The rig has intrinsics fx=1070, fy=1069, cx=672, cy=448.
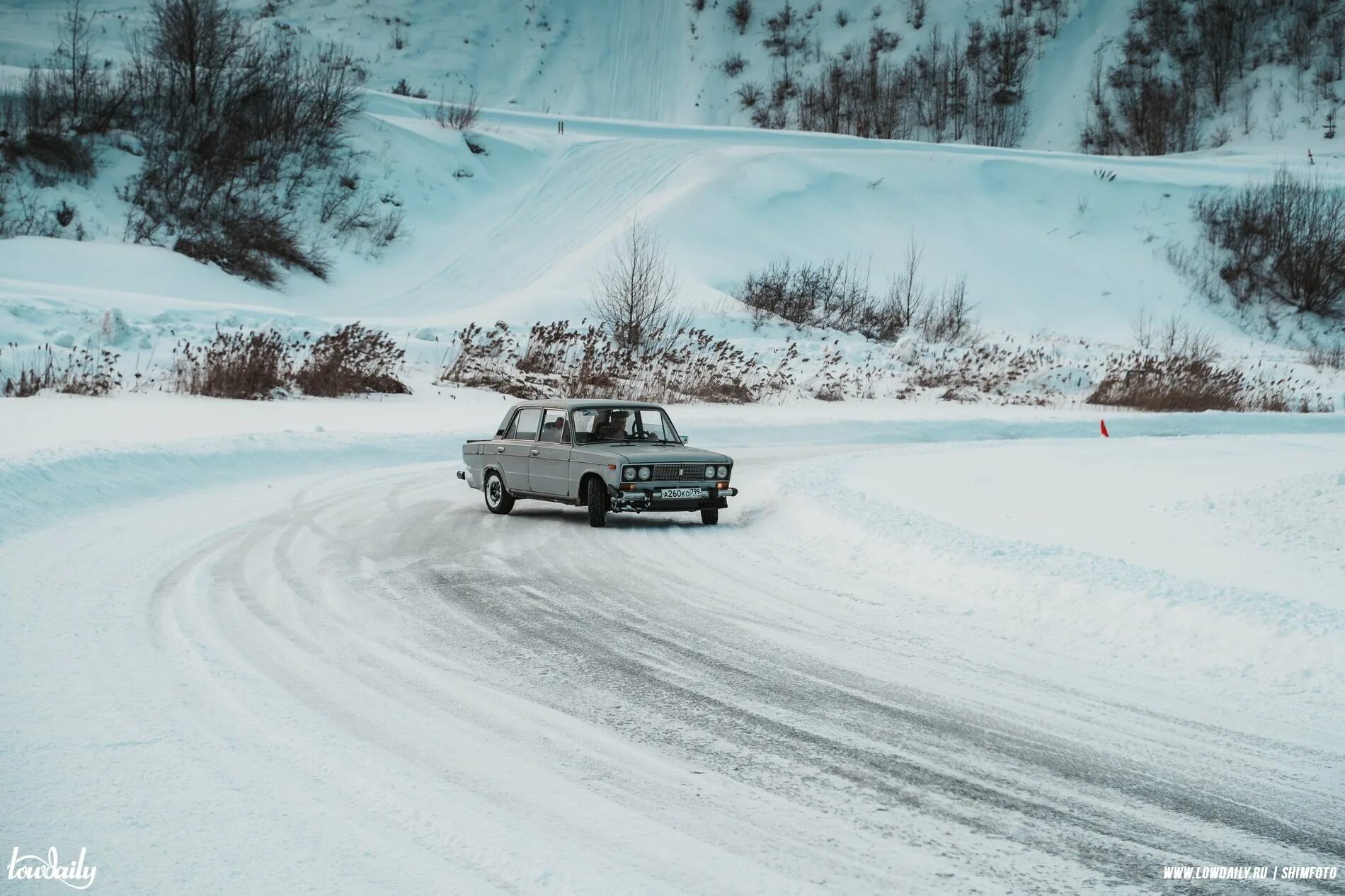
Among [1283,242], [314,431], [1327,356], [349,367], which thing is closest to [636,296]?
[349,367]

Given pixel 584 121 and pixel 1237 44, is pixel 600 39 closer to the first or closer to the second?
pixel 584 121

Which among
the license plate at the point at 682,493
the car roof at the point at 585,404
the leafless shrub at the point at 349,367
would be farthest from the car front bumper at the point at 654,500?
the leafless shrub at the point at 349,367

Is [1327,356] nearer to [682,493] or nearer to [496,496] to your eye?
[682,493]

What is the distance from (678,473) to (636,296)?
851 inches

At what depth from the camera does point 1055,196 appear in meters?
51.2

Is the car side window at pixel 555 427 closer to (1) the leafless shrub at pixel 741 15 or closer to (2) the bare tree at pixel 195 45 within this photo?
(2) the bare tree at pixel 195 45

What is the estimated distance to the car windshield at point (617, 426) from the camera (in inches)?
461

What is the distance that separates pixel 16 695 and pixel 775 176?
47.6 metres

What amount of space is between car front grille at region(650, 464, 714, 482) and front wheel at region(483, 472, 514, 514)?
2093 mm

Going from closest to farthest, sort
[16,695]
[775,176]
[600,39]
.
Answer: [16,695] < [775,176] < [600,39]

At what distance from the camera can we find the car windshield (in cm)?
1170

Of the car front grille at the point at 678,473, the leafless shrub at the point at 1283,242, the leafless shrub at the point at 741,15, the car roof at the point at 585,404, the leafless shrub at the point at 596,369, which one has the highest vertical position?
the leafless shrub at the point at 741,15

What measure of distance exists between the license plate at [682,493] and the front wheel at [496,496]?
2169 millimetres

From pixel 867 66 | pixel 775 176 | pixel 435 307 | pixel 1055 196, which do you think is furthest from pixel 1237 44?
pixel 435 307
